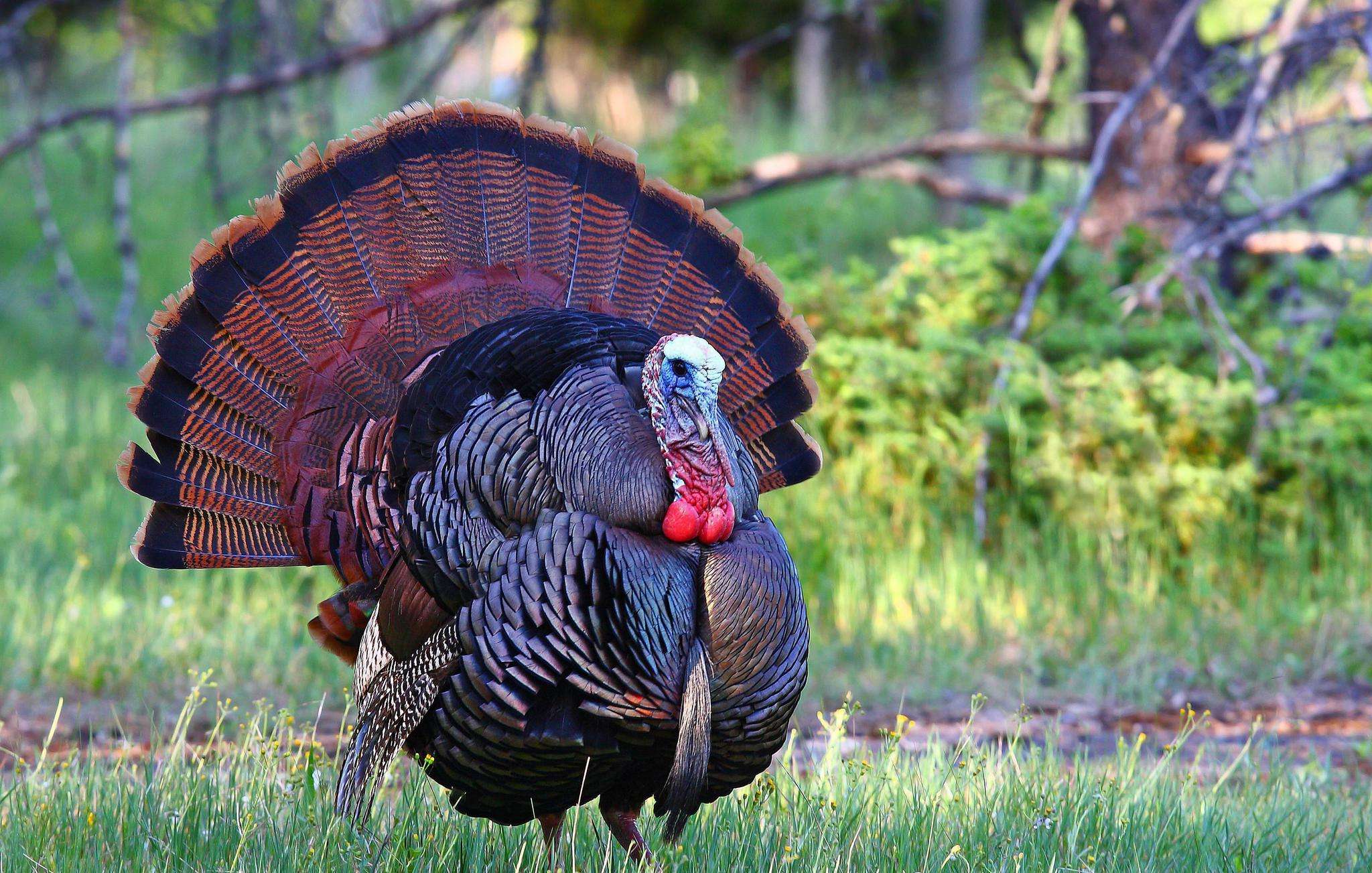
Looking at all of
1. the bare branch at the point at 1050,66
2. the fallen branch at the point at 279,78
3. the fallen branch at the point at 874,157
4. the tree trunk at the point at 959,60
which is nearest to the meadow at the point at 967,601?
the fallen branch at the point at 874,157

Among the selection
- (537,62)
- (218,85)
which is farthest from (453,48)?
(218,85)

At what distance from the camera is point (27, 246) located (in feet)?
38.4

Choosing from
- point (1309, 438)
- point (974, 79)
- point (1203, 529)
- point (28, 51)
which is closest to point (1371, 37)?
point (1309, 438)

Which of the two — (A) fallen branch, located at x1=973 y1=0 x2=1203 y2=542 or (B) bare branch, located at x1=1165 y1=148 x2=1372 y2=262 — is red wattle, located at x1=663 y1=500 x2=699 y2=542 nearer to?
(A) fallen branch, located at x1=973 y1=0 x2=1203 y2=542

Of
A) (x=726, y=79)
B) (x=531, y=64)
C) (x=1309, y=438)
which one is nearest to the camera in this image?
(x=1309, y=438)

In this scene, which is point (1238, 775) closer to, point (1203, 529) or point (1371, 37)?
point (1203, 529)

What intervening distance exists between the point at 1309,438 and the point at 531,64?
4.18 meters

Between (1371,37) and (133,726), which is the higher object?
(1371,37)

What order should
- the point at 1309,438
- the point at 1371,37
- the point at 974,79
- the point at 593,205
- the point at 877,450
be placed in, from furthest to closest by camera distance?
the point at 974,79
the point at 877,450
the point at 1309,438
the point at 1371,37
the point at 593,205

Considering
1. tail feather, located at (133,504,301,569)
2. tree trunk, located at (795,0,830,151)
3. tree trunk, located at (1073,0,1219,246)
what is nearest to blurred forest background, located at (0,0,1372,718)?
tree trunk, located at (1073,0,1219,246)

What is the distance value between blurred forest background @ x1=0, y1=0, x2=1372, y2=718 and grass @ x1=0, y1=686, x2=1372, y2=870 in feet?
5.11

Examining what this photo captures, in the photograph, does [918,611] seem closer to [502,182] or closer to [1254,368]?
[1254,368]

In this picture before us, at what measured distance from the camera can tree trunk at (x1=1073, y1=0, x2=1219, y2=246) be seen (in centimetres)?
688

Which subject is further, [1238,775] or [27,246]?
[27,246]
